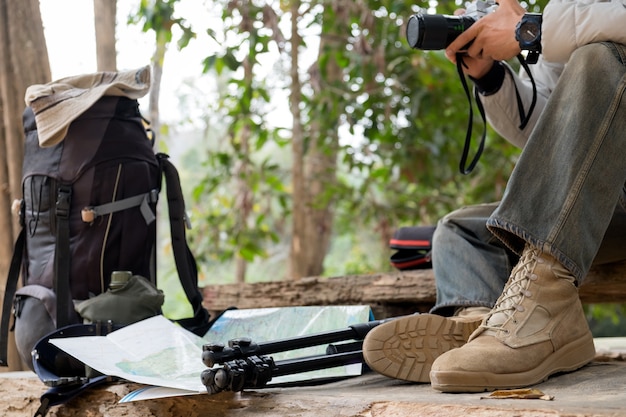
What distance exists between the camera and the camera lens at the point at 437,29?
4.88 ft

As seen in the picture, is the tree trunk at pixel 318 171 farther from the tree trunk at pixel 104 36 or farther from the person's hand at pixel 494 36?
the person's hand at pixel 494 36

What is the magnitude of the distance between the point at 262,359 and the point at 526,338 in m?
0.46

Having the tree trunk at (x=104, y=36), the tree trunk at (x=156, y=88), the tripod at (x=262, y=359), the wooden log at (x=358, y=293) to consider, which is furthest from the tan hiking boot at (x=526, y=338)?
the tree trunk at (x=156, y=88)

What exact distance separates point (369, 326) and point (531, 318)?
35 cm

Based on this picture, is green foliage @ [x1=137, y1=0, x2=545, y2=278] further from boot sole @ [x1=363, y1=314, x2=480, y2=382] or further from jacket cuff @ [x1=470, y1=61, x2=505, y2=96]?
boot sole @ [x1=363, y1=314, x2=480, y2=382]

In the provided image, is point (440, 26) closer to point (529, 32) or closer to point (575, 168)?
point (529, 32)

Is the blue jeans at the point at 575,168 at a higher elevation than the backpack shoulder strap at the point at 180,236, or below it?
higher

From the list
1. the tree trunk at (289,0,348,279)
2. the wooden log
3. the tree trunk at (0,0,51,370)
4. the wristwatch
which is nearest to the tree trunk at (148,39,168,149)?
the tree trunk at (289,0,348,279)

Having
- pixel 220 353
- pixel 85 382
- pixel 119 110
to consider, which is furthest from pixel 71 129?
pixel 220 353

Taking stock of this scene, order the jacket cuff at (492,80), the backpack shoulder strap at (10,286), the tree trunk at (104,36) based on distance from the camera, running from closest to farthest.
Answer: the jacket cuff at (492,80) → the backpack shoulder strap at (10,286) → the tree trunk at (104,36)

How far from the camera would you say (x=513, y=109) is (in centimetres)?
175

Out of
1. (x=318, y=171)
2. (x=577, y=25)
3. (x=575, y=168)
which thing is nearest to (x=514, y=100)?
(x=577, y=25)

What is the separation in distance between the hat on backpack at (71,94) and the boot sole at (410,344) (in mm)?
940

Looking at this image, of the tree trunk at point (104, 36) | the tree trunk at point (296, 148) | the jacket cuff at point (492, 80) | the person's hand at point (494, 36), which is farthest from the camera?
the tree trunk at point (296, 148)
